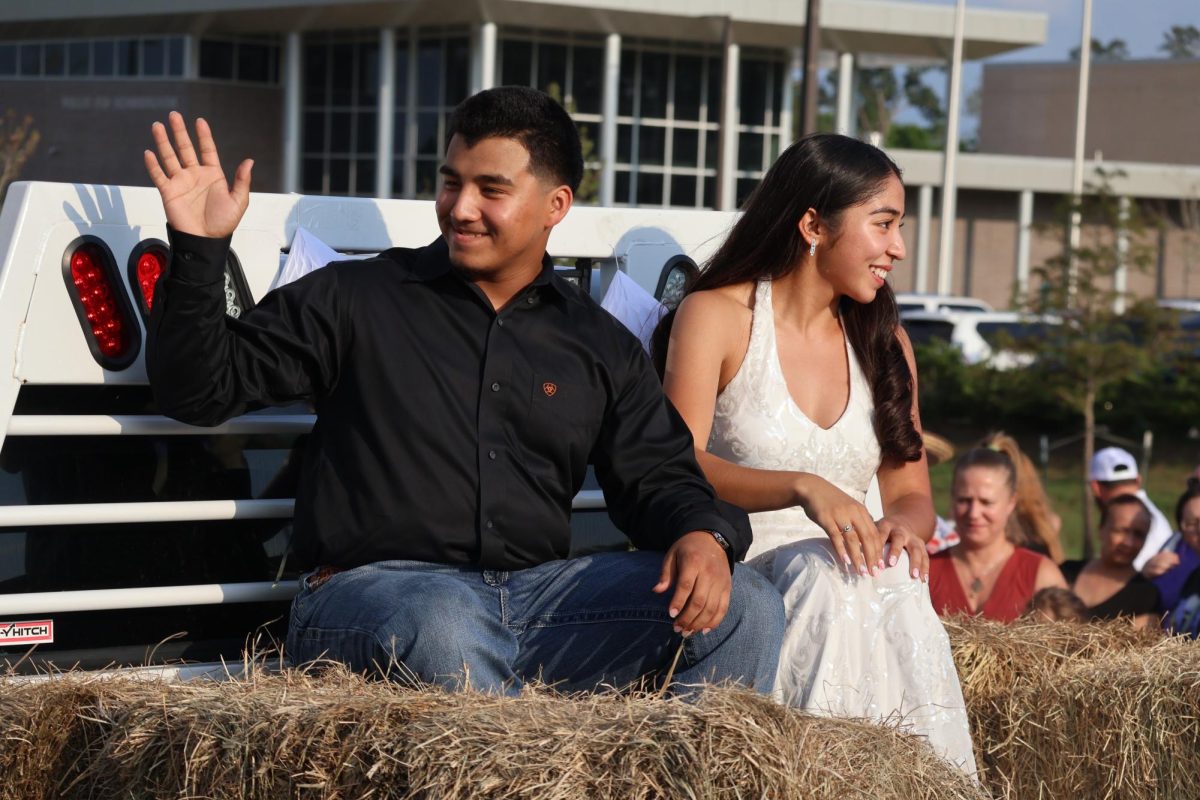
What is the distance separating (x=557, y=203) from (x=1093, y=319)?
1396 centimetres

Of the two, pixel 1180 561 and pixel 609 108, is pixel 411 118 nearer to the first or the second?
pixel 609 108

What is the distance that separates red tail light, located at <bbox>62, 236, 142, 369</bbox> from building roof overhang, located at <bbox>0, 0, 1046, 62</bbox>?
3085 centimetres

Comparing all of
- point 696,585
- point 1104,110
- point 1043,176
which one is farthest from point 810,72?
point 1104,110

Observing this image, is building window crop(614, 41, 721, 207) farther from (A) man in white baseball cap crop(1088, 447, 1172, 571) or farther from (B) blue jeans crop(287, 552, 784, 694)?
(B) blue jeans crop(287, 552, 784, 694)

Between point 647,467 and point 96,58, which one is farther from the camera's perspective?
point 96,58

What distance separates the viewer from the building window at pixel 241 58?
39.2 meters

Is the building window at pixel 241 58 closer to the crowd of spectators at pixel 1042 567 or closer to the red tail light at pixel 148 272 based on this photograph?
the crowd of spectators at pixel 1042 567

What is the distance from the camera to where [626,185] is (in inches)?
1454

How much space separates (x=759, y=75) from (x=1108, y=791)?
3529cm

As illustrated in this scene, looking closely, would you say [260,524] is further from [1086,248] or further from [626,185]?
[626,185]

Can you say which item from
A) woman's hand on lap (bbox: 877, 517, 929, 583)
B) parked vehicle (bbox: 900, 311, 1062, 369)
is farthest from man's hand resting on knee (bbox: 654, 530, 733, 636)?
parked vehicle (bbox: 900, 311, 1062, 369)

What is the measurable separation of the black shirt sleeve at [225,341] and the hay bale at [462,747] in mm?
599

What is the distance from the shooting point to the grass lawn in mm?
14867

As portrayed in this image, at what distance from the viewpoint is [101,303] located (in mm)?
3438
